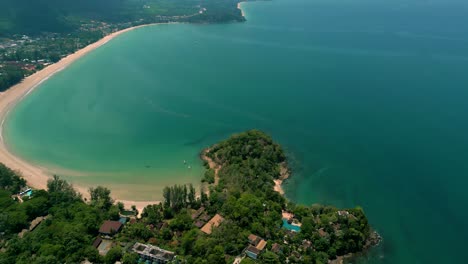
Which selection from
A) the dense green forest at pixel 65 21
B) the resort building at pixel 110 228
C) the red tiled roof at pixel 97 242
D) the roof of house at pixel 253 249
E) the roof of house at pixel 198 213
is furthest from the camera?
the dense green forest at pixel 65 21

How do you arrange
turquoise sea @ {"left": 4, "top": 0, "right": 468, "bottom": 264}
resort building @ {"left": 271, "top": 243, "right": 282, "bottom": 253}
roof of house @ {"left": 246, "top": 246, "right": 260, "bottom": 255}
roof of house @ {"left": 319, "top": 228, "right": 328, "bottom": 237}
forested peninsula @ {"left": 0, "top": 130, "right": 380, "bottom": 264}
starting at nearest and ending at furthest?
forested peninsula @ {"left": 0, "top": 130, "right": 380, "bottom": 264} → roof of house @ {"left": 246, "top": 246, "right": 260, "bottom": 255} → resort building @ {"left": 271, "top": 243, "right": 282, "bottom": 253} → roof of house @ {"left": 319, "top": 228, "right": 328, "bottom": 237} → turquoise sea @ {"left": 4, "top": 0, "right": 468, "bottom": 264}

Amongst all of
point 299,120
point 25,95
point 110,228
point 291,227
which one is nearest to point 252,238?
point 291,227

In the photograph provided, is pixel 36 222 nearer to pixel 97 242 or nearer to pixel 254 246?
pixel 97 242

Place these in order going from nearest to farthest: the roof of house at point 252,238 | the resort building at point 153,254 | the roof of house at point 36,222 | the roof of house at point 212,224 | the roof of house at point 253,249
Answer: the resort building at point 153,254 → the roof of house at point 253,249 → the roof of house at point 252,238 → the roof of house at point 212,224 → the roof of house at point 36,222

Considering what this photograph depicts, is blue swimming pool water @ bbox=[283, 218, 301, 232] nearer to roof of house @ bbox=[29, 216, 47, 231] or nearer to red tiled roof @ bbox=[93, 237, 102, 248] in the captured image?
red tiled roof @ bbox=[93, 237, 102, 248]

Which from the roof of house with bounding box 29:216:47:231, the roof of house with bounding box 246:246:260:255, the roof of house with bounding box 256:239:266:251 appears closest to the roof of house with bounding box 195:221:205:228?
the roof of house with bounding box 246:246:260:255

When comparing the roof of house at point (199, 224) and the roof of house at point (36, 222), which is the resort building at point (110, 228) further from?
the roof of house at point (199, 224)

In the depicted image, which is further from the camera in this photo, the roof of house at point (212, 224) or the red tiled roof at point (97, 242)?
the roof of house at point (212, 224)

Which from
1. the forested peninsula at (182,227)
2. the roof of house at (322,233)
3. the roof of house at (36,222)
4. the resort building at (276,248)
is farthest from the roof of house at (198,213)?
the roof of house at (36,222)
